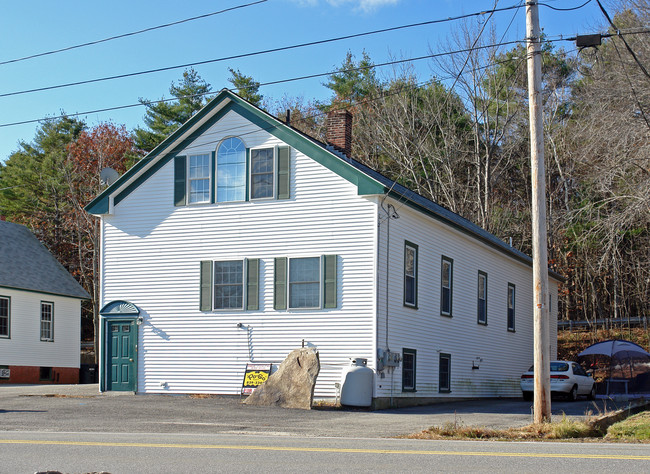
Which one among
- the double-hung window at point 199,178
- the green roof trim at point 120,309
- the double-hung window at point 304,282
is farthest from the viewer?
the green roof trim at point 120,309

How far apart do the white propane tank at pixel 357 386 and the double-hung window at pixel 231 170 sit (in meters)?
6.39

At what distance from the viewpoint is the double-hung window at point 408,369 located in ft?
73.9

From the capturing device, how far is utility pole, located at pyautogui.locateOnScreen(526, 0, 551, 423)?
14.6 m

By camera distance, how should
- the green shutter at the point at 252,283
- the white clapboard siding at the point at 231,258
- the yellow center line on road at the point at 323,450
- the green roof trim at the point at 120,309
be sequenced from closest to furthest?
the yellow center line on road at the point at 323,450, the white clapboard siding at the point at 231,258, the green shutter at the point at 252,283, the green roof trim at the point at 120,309

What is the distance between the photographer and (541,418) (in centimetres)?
1435

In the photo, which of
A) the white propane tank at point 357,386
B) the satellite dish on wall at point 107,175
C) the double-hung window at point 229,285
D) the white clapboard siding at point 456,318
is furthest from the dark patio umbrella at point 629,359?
the satellite dish on wall at point 107,175

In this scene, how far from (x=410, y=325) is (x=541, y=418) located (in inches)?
346

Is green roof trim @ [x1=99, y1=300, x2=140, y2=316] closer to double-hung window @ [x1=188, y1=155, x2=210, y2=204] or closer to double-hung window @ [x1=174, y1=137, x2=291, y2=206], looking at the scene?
double-hung window @ [x1=174, y1=137, x2=291, y2=206]

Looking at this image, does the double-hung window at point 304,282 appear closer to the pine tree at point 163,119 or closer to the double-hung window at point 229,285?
the double-hung window at point 229,285

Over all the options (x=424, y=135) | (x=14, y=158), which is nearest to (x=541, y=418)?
(x=424, y=135)

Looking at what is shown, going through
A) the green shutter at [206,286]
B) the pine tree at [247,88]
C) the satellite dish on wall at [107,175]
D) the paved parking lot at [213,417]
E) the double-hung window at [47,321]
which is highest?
the pine tree at [247,88]

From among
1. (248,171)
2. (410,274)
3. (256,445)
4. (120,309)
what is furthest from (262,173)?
(256,445)

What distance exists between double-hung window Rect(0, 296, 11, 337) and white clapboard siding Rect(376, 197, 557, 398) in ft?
63.6

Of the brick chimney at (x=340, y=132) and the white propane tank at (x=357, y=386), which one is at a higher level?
the brick chimney at (x=340, y=132)
